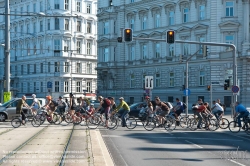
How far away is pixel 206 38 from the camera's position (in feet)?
188

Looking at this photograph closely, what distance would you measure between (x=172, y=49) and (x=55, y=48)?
93.3 ft

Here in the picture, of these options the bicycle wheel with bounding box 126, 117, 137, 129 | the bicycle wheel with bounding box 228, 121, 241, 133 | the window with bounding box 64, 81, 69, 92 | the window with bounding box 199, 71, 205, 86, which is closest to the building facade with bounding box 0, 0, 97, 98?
the window with bounding box 64, 81, 69, 92

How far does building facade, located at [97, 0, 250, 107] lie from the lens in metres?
55.0

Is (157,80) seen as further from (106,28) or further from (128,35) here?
(128,35)

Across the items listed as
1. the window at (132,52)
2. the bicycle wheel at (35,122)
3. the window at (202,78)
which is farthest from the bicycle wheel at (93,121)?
the window at (132,52)

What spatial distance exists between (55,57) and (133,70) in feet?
67.6

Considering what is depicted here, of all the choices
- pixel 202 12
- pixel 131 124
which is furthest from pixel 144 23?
pixel 131 124

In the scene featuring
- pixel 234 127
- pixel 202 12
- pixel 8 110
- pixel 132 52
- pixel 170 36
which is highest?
pixel 202 12

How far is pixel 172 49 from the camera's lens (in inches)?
2425

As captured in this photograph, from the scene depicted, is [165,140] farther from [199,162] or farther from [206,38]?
[206,38]

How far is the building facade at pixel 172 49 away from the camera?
5500 centimetres

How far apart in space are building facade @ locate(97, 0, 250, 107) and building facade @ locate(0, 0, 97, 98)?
12.3m

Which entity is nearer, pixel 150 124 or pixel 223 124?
pixel 150 124

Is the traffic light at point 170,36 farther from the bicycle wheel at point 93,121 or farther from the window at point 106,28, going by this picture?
the window at point 106,28
